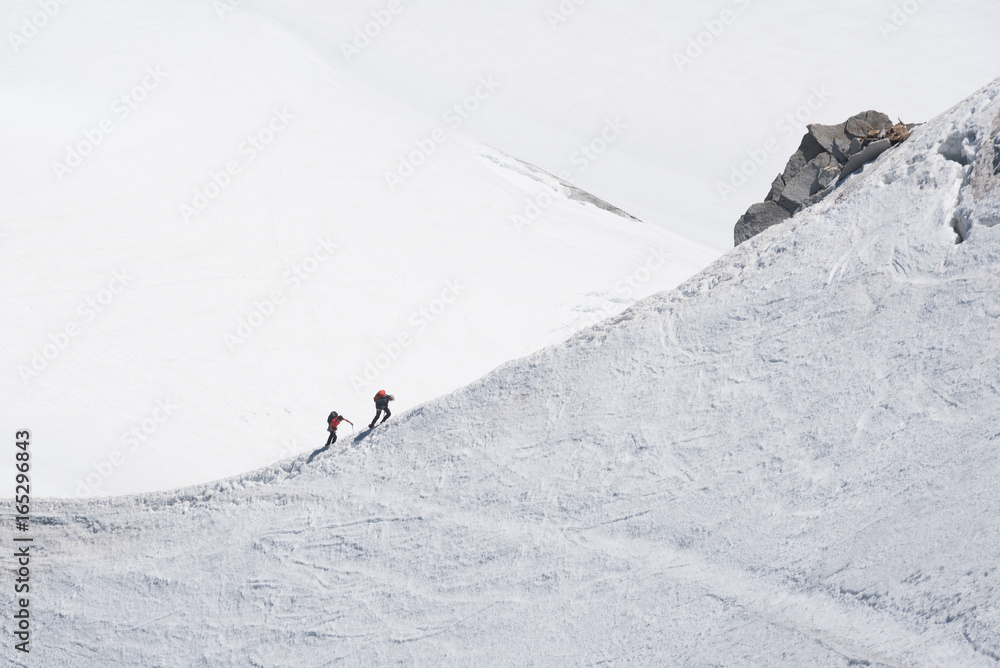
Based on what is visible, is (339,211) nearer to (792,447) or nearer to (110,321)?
(110,321)

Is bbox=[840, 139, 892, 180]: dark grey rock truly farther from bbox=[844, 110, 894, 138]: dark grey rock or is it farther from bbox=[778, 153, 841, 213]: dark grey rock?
bbox=[844, 110, 894, 138]: dark grey rock

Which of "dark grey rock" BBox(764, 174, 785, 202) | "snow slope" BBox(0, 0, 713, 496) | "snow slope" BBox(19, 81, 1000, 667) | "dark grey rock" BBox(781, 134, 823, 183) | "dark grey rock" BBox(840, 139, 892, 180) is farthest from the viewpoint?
"snow slope" BBox(0, 0, 713, 496)

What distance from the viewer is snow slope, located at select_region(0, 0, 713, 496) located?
68.9 feet

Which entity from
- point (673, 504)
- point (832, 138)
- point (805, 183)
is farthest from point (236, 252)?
point (673, 504)

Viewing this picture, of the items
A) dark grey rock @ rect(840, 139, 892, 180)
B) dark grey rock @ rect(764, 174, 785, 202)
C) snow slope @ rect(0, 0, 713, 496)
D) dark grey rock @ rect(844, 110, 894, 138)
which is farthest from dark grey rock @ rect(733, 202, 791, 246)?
snow slope @ rect(0, 0, 713, 496)

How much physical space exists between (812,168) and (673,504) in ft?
27.4

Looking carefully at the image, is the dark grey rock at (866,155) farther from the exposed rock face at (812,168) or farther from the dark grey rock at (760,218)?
the dark grey rock at (760,218)

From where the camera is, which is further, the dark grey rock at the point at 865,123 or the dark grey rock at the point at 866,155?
the dark grey rock at the point at 865,123

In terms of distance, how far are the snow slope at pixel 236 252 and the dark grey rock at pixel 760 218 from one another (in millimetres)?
8067

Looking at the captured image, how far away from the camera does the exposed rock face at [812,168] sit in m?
17.8

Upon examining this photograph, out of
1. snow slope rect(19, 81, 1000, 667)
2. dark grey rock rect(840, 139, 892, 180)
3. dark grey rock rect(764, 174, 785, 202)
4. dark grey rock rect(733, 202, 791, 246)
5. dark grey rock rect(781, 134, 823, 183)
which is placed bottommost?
snow slope rect(19, 81, 1000, 667)

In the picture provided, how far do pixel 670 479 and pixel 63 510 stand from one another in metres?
9.27

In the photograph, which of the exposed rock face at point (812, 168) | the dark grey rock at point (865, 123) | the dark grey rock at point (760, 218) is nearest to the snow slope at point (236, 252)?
the dark grey rock at point (760, 218)

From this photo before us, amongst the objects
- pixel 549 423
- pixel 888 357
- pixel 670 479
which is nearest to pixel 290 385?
pixel 549 423
